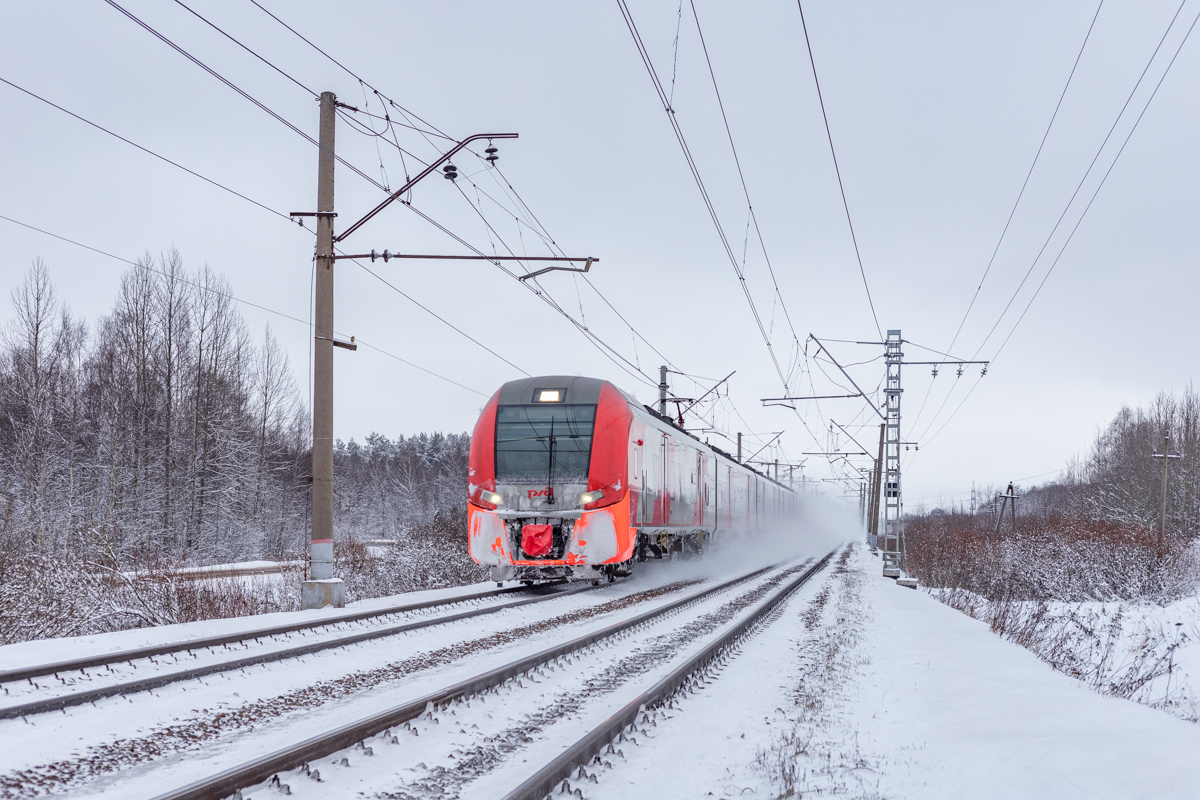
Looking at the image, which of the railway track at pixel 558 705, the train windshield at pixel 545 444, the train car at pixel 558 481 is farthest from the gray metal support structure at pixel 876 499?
the railway track at pixel 558 705

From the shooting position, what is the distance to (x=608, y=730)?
487 cm

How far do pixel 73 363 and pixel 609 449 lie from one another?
27.2 meters

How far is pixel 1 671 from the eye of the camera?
19.4 feet

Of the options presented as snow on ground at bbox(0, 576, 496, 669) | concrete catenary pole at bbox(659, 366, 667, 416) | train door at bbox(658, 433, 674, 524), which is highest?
concrete catenary pole at bbox(659, 366, 667, 416)

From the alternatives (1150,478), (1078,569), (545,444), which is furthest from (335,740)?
(1150,478)

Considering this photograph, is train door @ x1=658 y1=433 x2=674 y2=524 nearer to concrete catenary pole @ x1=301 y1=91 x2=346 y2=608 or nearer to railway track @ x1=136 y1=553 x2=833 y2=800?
railway track @ x1=136 y1=553 x2=833 y2=800

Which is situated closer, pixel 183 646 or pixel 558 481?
pixel 183 646

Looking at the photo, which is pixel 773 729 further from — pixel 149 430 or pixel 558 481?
pixel 149 430

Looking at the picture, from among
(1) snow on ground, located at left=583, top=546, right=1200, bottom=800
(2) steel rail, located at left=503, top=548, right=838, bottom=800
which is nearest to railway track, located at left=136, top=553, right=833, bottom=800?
(2) steel rail, located at left=503, top=548, right=838, bottom=800

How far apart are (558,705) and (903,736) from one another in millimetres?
2405

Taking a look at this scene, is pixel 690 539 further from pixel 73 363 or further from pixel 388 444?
pixel 388 444

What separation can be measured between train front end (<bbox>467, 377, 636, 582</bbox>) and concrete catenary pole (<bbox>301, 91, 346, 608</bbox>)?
3.00 meters

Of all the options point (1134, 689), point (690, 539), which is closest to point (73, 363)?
point (690, 539)

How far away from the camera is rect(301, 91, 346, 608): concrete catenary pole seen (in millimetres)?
11141
